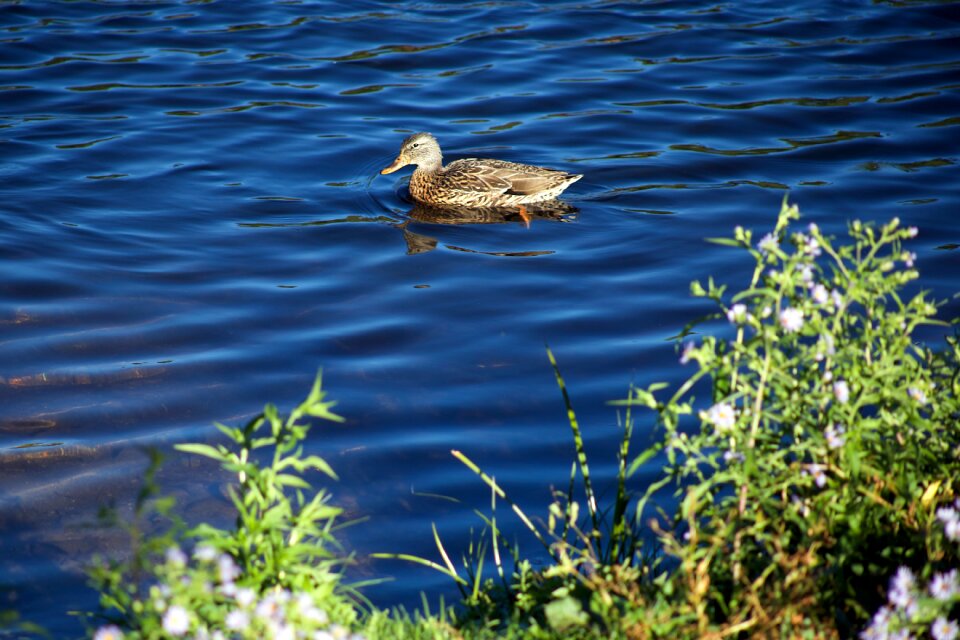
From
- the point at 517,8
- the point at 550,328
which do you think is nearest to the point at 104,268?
the point at 550,328

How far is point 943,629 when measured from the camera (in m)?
3.09

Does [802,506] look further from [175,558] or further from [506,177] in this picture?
[506,177]

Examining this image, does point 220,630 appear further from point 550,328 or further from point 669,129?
point 669,129

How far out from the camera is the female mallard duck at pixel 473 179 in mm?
10141

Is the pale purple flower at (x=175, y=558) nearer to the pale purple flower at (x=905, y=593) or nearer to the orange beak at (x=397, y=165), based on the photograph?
the pale purple flower at (x=905, y=593)

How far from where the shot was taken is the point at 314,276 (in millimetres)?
8641

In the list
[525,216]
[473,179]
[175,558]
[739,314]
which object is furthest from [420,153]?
[175,558]

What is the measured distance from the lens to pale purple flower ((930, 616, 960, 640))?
3049 mm

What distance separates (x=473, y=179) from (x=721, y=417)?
715cm

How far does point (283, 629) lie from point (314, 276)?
5979 millimetres

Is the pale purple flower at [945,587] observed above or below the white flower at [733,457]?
below

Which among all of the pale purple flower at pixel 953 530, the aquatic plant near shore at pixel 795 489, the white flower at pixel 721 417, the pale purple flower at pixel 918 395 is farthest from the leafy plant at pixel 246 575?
the pale purple flower at pixel 918 395

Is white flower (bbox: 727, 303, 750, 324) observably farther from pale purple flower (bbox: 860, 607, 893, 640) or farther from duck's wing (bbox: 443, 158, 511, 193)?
duck's wing (bbox: 443, 158, 511, 193)

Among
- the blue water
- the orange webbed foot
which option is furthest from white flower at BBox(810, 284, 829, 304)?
the orange webbed foot
